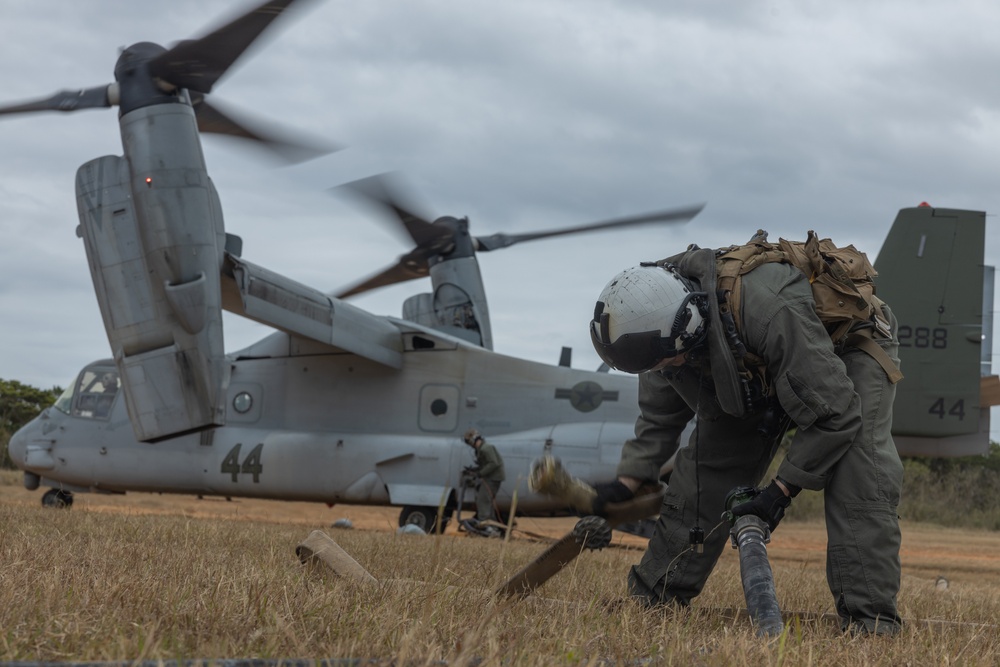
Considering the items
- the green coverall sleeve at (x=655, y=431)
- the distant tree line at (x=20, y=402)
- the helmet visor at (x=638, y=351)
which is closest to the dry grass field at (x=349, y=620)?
the green coverall sleeve at (x=655, y=431)

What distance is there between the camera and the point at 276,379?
14.3 meters

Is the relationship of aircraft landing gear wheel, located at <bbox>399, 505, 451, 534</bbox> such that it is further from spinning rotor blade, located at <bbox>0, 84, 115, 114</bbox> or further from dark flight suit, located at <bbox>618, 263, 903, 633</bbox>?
dark flight suit, located at <bbox>618, 263, 903, 633</bbox>

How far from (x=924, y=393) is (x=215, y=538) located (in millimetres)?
9029

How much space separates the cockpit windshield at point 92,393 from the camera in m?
14.8

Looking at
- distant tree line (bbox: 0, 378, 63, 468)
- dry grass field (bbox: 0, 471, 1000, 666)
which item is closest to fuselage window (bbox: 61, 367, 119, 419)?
dry grass field (bbox: 0, 471, 1000, 666)

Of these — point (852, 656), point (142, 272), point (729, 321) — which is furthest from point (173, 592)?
point (142, 272)

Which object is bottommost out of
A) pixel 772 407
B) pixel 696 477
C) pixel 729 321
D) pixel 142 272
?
pixel 696 477

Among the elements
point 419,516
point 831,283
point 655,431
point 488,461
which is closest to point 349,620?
point 655,431

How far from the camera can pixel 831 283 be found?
12.4 ft

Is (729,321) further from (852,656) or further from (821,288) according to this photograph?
(852,656)

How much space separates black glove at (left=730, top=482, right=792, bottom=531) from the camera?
3.46 m

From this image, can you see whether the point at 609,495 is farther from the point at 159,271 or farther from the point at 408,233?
the point at 408,233

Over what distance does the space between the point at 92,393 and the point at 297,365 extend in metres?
3.29

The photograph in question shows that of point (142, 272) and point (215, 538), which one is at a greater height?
point (142, 272)
